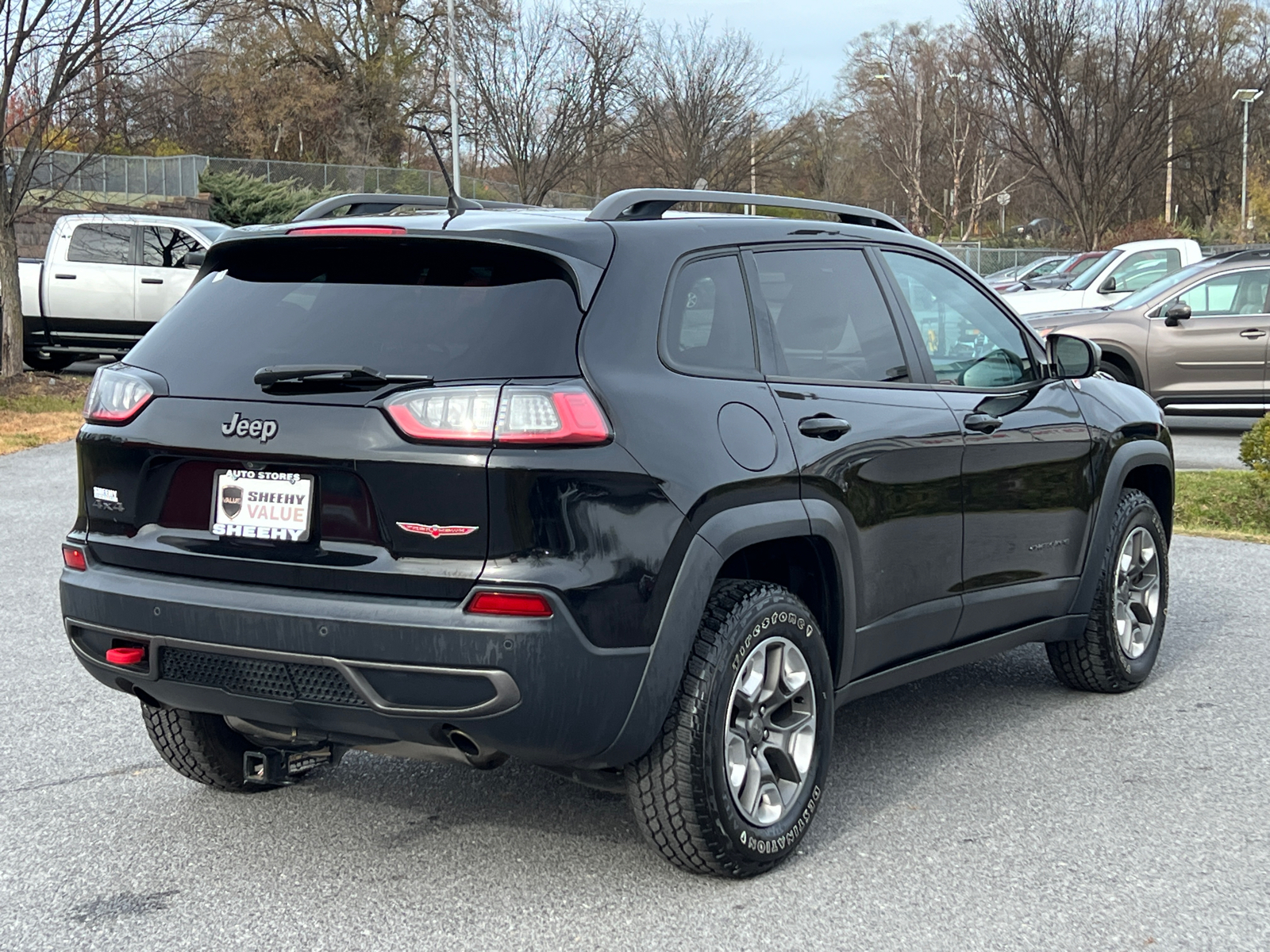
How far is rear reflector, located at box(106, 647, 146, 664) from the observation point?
378cm

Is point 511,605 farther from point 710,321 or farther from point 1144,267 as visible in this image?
point 1144,267

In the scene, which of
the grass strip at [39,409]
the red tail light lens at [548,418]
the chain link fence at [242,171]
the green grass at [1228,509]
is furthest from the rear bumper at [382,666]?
the chain link fence at [242,171]

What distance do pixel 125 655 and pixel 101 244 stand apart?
17.6m

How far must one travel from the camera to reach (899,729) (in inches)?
211

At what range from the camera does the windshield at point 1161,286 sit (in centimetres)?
1548

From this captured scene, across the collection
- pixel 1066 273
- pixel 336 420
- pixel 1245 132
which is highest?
pixel 1245 132

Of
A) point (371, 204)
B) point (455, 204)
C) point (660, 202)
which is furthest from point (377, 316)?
point (371, 204)

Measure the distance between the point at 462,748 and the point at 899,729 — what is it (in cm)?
222

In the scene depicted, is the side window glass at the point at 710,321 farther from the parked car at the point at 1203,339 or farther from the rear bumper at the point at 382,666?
the parked car at the point at 1203,339

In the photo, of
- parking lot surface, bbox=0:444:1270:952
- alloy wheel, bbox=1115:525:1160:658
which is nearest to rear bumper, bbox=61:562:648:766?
parking lot surface, bbox=0:444:1270:952

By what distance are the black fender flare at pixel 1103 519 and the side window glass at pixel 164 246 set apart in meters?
16.4

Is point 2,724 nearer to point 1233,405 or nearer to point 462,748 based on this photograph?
point 462,748

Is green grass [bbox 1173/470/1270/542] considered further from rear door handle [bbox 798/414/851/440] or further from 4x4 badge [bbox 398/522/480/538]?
4x4 badge [bbox 398/522/480/538]

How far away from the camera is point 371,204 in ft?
15.8
